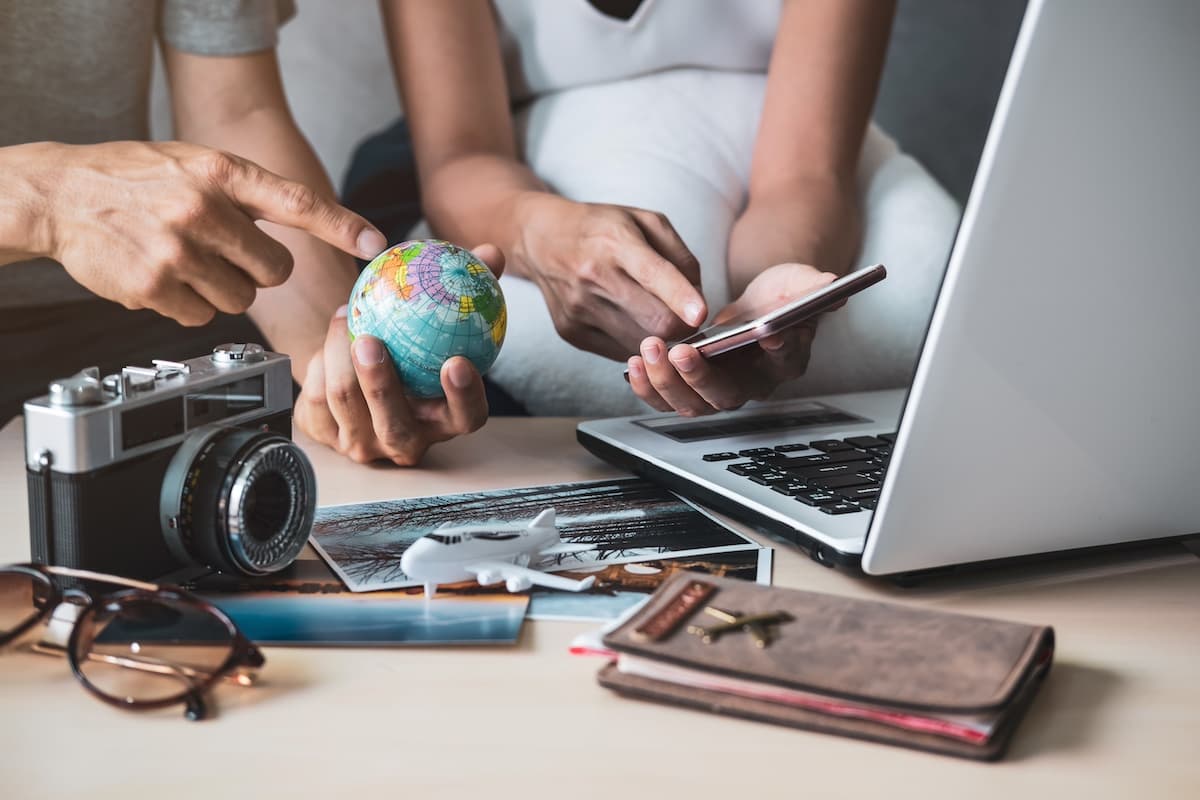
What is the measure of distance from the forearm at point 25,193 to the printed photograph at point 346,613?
0.42 meters

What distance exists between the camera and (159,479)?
669mm

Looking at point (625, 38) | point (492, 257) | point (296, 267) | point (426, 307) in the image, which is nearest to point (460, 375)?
point (426, 307)

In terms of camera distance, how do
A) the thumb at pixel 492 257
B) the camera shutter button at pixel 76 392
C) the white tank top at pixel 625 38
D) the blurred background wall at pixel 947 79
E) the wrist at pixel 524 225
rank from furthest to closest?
the blurred background wall at pixel 947 79, the white tank top at pixel 625 38, the wrist at pixel 524 225, the thumb at pixel 492 257, the camera shutter button at pixel 76 392

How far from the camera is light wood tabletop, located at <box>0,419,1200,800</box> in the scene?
502 mm

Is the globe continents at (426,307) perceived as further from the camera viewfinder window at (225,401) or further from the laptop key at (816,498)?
the laptop key at (816,498)

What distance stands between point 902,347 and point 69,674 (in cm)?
109

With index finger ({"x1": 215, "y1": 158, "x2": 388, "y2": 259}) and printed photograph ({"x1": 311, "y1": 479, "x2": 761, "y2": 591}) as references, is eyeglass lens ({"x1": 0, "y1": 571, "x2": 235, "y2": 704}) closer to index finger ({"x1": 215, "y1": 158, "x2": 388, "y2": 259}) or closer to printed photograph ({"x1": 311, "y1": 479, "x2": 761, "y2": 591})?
printed photograph ({"x1": 311, "y1": 479, "x2": 761, "y2": 591})

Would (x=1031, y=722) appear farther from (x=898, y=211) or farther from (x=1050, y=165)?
(x=898, y=211)

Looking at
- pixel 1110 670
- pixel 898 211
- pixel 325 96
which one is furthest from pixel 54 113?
pixel 1110 670

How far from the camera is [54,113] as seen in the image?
1444 millimetres

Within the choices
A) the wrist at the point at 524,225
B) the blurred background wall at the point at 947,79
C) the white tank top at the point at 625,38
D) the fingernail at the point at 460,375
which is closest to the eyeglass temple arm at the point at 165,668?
the fingernail at the point at 460,375

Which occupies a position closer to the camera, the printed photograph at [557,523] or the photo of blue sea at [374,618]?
the photo of blue sea at [374,618]

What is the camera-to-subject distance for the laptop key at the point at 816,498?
0.80 m

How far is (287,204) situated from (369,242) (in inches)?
2.7
